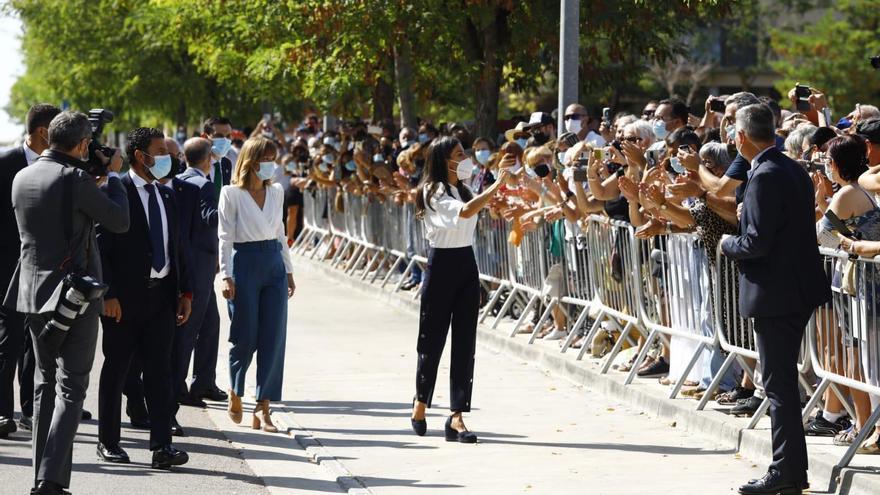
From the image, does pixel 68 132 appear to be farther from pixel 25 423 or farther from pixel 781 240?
pixel 781 240

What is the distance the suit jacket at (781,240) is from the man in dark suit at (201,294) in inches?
147

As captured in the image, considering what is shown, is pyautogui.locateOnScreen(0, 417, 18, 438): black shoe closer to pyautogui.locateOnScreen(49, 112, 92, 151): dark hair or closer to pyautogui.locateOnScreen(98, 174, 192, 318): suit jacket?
pyautogui.locateOnScreen(98, 174, 192, 318): suit jacket

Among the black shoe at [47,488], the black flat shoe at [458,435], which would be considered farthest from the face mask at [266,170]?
the black shoe at [47,488]

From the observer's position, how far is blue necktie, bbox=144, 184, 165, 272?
30.1 feet

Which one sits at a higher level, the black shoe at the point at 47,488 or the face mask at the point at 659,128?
the face mask at the point at 659,128

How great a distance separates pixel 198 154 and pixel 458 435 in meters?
2.78

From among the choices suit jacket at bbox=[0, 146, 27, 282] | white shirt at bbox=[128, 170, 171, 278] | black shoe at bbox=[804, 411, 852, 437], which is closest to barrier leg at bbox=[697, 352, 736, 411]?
black shoe at bbox=[804, 411, 852, 437]

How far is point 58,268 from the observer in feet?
25.7

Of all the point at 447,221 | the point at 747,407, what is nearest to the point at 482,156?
the point at 447,221

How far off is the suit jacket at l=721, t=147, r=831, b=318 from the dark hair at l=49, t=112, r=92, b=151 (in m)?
3.23

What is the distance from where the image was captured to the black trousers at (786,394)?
25.8ft

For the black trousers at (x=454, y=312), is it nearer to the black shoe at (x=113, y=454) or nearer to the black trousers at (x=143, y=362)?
the black trousers at (x=143, y=362)

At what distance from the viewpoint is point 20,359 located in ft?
34.2

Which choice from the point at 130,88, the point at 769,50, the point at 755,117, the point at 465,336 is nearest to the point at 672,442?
the point at 465,336
